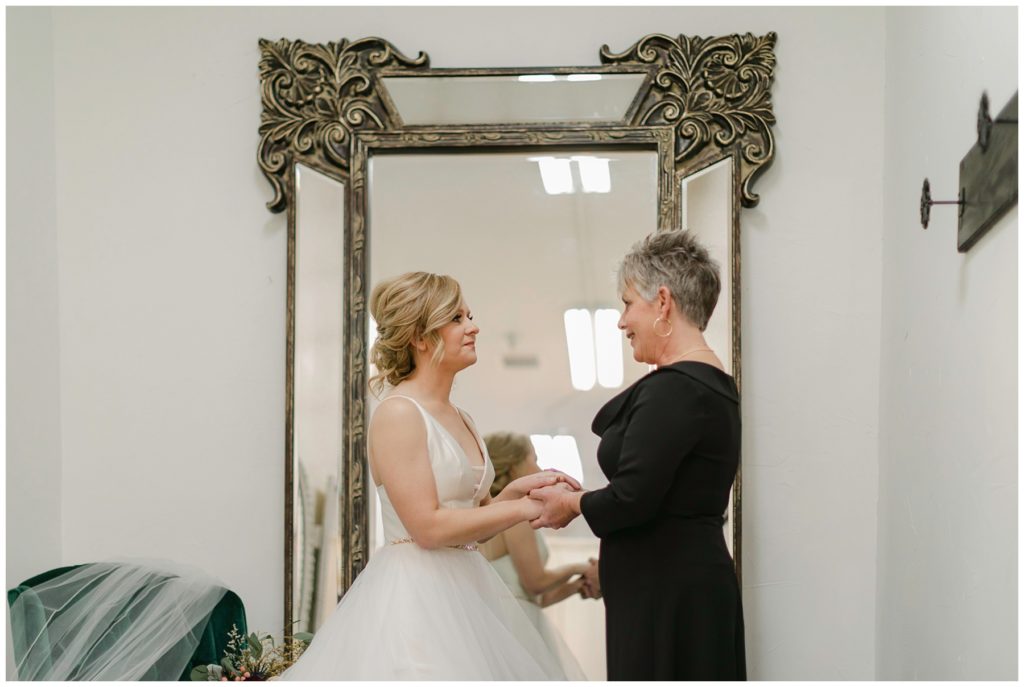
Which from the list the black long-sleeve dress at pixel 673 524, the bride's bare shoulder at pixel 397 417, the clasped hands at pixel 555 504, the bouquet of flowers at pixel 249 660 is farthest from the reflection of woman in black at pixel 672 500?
the bouquet of flowers at pixel 249 660

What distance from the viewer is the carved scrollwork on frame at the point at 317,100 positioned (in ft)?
9.90

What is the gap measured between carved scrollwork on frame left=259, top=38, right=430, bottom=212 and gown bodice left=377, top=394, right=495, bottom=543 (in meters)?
1.01

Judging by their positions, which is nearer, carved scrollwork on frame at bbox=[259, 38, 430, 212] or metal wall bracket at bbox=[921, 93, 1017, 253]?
metal wall bracket at bbox=[921, 93, 1017, 253]

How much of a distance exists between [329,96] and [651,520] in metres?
1.63

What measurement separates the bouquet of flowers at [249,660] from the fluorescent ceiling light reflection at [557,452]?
78 centimetres

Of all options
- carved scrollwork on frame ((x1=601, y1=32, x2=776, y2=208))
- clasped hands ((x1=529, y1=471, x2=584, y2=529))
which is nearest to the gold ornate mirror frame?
carved scrollwork on frame ((x1=601, y1=32, x2=776, y2=208))

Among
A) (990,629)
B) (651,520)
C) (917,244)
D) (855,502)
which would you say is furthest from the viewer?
(855,502)

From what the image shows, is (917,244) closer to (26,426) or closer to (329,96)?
(329,96)

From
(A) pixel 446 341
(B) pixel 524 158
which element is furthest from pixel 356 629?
(B) pixel 524 158

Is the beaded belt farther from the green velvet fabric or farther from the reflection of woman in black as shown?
the green velvet fabric

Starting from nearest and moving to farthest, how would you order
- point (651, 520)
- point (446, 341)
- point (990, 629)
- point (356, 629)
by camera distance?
point (990, 629)
point (651, 520)
point (356, 629)
point (446, 341)

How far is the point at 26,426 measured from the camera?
2.98 meters

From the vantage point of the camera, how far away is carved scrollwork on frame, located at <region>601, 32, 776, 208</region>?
293 centimetres

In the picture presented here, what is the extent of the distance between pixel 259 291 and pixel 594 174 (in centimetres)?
101
